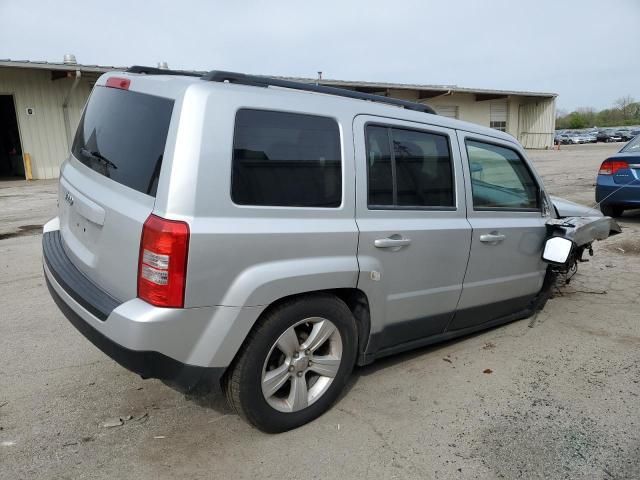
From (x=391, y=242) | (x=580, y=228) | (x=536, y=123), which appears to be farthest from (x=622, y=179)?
(x=536, y=123)

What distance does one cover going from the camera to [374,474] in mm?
2600

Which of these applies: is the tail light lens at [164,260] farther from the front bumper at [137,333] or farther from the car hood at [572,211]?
the car hood at [572,211]

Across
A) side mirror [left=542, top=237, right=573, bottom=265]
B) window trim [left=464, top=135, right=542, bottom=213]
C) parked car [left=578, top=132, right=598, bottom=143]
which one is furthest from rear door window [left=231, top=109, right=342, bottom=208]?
parked car [left=578, top=132, right=598, bottom=143]

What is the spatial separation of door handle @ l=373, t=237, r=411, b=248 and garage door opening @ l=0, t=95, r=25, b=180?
2042 cm

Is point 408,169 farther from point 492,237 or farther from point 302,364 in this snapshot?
point 302,364

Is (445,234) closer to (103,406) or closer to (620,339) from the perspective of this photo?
(620,339)

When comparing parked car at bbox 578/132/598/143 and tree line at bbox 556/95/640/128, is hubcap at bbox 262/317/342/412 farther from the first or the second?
tree line at bbox 556/95/640/128

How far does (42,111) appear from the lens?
18453 millimetres

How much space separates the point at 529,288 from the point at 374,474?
242cm

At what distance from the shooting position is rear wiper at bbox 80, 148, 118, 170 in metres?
2.82

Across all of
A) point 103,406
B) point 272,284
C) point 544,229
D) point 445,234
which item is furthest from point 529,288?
point 103,406

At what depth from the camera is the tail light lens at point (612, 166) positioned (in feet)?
27.0

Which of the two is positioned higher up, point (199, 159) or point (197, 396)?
point (199, 159)

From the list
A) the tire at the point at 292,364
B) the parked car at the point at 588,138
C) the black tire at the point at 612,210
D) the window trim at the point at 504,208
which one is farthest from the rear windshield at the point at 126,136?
the parked car at the point at 588,138
